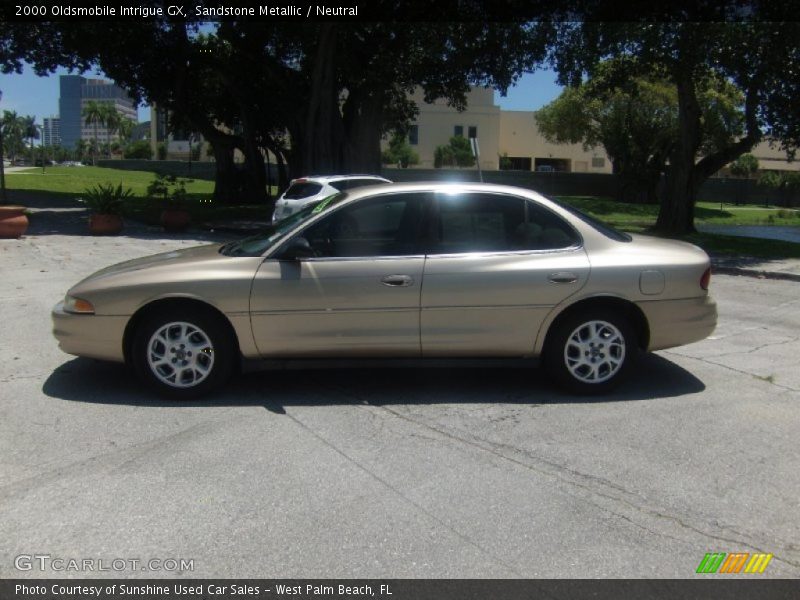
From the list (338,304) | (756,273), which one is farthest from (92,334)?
(756,273)

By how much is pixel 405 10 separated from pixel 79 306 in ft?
54.7

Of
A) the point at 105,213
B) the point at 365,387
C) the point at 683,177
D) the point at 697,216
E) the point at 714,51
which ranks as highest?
the point at 714,51

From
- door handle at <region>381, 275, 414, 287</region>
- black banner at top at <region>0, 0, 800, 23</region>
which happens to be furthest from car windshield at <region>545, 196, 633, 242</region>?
black banner at top at <region>0, 0, 800, 23</region>

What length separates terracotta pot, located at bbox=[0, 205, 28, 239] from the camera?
15880 mm

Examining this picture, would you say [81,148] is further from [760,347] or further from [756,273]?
[760,347]

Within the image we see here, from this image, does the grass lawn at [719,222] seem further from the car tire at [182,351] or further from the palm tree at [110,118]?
the palm tree at [110,118]

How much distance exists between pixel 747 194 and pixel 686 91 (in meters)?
35.1

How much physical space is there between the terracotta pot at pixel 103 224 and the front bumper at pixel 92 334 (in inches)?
518

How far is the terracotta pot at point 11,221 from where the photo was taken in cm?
1588

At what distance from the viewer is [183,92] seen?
29.0 meters

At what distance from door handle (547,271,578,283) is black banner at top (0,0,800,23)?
44.6 feet

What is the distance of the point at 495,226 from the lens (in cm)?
572
